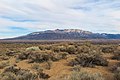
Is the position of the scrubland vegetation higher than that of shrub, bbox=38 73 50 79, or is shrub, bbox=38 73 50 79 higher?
the scrubland vegetation

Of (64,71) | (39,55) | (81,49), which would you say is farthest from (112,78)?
(81,49)

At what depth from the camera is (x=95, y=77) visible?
1227cm

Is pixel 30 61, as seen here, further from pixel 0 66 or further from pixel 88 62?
pixel 88 62

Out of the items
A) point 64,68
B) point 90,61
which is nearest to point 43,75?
point 64,68

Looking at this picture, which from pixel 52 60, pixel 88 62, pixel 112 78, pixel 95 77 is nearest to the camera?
pixel 95 77

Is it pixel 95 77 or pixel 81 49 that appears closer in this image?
pixel 95 77

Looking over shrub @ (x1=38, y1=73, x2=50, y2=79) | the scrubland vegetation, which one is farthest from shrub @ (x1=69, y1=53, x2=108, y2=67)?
shrub @ (x1=38, y1=73, x2=50, y2=79)

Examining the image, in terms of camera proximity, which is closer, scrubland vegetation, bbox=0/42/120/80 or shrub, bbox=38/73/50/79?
scrubland vegetation, bbox=0/42/120/80

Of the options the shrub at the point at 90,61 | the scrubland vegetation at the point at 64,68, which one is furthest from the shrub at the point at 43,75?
the shrub at the point at 90,61

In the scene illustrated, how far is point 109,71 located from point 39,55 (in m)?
6.83

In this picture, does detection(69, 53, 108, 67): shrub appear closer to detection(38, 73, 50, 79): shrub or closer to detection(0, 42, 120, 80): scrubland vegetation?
detection(0, 42, 120, 80): scrubland vegetation

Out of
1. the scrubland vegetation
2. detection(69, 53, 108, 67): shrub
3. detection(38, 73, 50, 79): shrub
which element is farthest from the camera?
detection(69, 53, 108, 67): shrub

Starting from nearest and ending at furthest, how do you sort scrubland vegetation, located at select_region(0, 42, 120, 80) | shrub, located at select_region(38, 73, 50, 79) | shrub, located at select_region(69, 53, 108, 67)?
scrubland vegetation, located at select_region(0, 42, 120, 80), shrub, located at select_region(38, 73, 50, 79), shrub, located at select_region(69, 53, 108, 67)

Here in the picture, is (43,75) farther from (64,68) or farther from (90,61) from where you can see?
(90,61)
